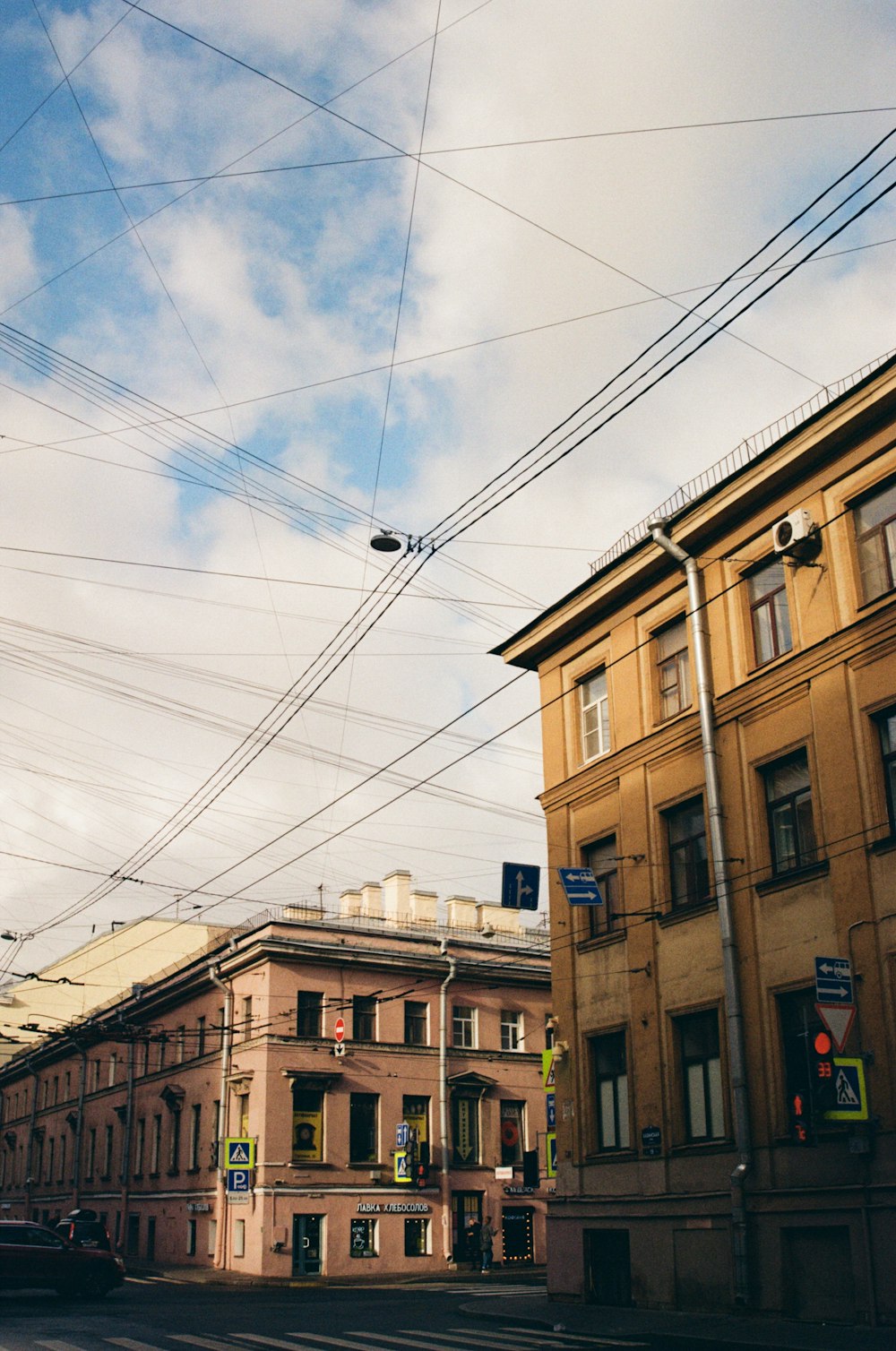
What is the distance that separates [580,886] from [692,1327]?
7.76 metres

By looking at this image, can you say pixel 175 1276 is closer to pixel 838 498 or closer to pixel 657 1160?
pixel 657 1160

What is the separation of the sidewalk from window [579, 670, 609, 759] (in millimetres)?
10445

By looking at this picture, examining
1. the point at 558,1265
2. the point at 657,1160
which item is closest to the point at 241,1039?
the point at 558,1265

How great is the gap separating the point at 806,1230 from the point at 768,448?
12.5 meters

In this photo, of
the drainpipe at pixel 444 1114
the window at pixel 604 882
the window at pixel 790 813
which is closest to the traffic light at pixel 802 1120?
the window at pixel 790 813

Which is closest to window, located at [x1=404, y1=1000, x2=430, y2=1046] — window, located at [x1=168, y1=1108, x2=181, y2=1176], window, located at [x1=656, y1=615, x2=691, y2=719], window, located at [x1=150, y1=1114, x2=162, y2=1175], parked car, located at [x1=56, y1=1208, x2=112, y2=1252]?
window, located at [x1=168, y1=1108, x2=181, y2=1176]

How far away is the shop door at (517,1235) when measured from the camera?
145ft

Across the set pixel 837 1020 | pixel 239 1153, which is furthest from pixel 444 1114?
pixel 837 1020

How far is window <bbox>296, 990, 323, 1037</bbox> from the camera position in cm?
4280

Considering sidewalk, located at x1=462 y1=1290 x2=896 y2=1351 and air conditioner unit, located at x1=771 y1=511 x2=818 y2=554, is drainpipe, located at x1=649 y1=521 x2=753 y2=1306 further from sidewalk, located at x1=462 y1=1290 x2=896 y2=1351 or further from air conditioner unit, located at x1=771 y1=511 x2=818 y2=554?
air conditioner unit, located at x1=771 y1=511 x2=818 y2=554

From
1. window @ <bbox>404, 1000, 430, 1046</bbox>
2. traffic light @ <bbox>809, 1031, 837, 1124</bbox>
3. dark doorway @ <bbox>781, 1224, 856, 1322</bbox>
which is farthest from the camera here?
window @ <bbox>404, 1000, 430, 1046</bbox>

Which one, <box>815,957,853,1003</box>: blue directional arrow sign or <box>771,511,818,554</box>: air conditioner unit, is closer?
<box>815,957,853,1003</box>: blue directional arrow sign

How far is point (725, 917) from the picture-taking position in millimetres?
21172

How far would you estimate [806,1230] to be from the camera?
1866 cm
